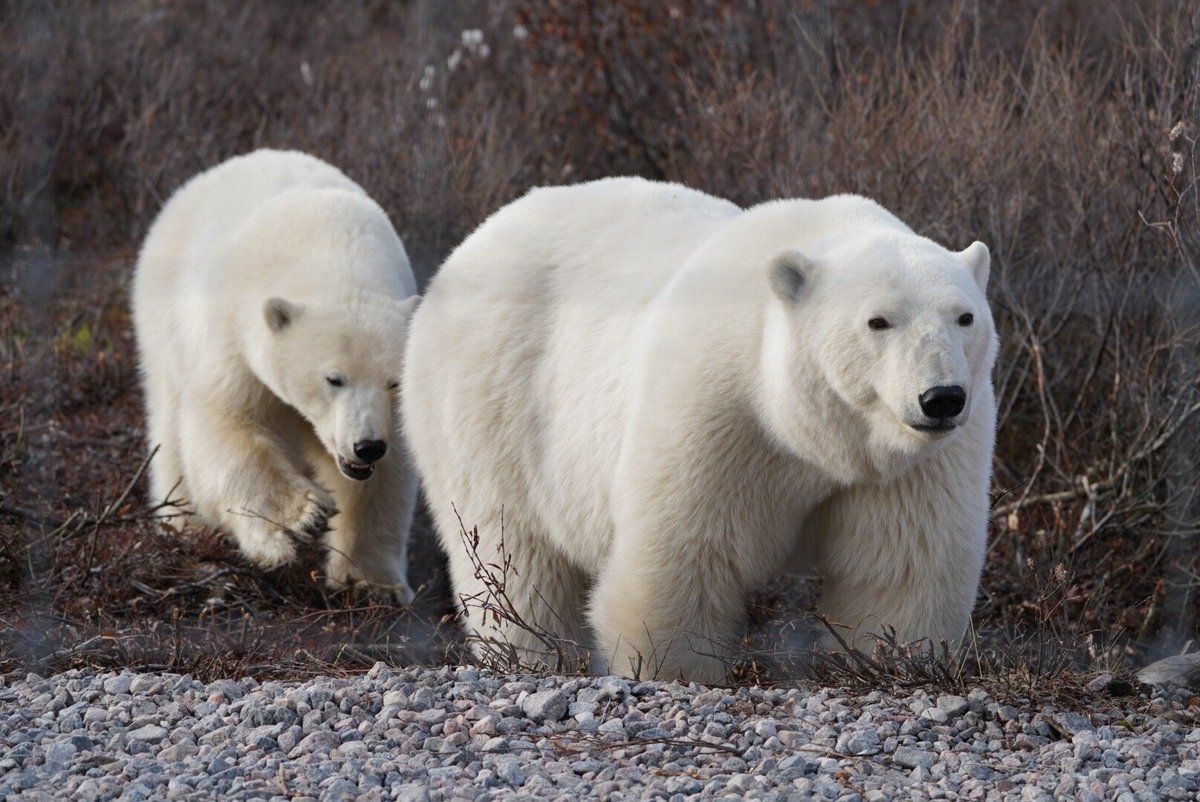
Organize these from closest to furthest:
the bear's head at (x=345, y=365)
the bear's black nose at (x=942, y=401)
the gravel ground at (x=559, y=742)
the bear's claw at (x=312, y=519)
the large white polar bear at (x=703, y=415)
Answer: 1. the gravel ground at (x=559, y=742)
2. the bear's black nose at (x=942, y=401)
3. the large white polar bear at (x=703, y=415)
4. the bear's head at (x=345, y=365)
5. the bear's claw at (x=312, y=519)

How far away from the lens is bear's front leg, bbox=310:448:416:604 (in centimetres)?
466

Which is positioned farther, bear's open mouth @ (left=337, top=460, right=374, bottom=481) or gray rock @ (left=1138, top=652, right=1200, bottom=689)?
bear's open mouth @ (left=337, top=460, right=374, bottom=481)

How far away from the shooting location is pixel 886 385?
2701 mm

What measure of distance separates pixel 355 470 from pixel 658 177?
400cm

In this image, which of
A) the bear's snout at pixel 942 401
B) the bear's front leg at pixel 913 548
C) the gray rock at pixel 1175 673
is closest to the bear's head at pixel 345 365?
the bear's front leg at pixel 913 548

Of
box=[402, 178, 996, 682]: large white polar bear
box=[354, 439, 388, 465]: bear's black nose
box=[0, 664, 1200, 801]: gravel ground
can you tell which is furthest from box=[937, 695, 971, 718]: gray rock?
box=[354, 439, 388, 465]: bear's black nose

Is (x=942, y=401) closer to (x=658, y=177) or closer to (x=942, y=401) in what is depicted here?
(x=942, y=401)

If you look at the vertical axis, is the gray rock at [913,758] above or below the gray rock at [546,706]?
above

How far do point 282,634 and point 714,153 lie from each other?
121 inches

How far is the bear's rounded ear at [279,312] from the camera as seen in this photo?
4.34 metres

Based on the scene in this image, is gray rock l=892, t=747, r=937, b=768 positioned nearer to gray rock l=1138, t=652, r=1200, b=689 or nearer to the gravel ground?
the gravel ground

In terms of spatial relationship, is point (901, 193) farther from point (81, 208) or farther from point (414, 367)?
point (81, 208)

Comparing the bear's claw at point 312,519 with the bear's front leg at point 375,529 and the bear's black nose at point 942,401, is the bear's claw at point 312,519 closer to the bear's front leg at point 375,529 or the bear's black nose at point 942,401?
the bear's front leg at point 375,529

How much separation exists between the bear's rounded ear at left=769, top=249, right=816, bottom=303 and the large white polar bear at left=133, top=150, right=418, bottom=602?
1727mm
